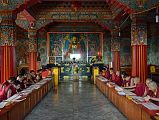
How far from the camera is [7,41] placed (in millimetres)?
13109

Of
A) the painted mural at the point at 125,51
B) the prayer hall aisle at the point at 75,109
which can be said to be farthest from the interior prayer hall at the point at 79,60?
the painted mural at the point at 125,51

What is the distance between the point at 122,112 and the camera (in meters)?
10.6

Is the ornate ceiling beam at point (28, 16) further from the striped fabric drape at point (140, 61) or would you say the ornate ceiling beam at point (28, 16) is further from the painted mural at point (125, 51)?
the painted mural at point (125, 51)

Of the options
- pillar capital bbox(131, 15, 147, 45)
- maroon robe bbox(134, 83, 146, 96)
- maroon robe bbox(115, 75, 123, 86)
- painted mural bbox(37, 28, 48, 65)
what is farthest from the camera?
painted mural bbox(37, 28, 48, 65)

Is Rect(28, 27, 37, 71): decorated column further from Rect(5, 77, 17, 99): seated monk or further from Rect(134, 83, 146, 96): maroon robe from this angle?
Rect(134, 83, 146, 96): maroon robe

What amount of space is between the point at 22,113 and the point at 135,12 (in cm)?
763

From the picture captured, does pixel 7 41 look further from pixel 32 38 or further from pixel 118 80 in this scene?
pixel 32 38

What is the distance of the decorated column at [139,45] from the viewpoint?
1377cm

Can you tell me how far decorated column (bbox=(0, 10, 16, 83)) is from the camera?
1292 centimetres

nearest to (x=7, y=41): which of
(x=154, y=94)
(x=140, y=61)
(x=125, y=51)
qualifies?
(x=140, y=61)

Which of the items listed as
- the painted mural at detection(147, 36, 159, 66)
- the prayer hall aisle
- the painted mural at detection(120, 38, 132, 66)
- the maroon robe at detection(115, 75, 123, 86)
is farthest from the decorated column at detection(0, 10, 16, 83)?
the painted mural at detection(120, 38, 132, 66)

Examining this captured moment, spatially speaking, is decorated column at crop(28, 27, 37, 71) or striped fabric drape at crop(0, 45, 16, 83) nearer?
striped fabric drape at crop(0, 45, 16, 83)

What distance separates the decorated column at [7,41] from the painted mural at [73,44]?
613 inches

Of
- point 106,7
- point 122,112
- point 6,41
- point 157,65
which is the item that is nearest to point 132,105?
point 122,112
